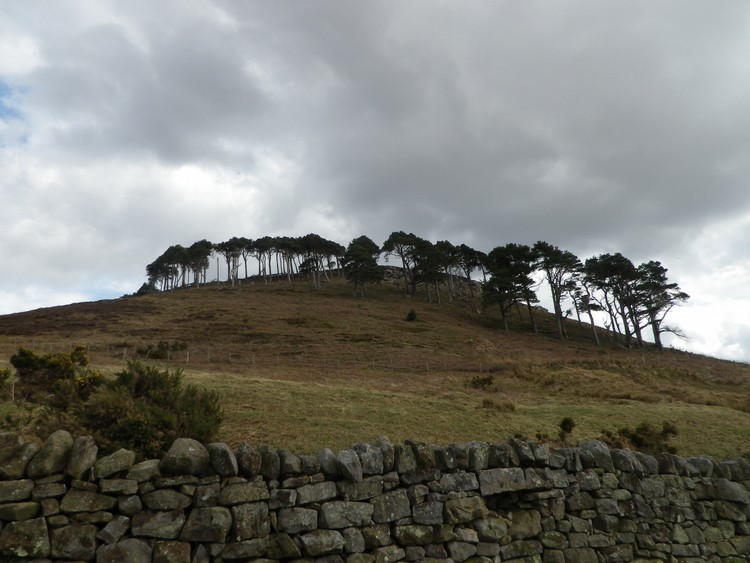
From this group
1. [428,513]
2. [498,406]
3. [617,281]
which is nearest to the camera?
[428,513]

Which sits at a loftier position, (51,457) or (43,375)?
(43,375)

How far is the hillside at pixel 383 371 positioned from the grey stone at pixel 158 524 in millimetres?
5727

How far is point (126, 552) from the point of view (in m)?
4.81

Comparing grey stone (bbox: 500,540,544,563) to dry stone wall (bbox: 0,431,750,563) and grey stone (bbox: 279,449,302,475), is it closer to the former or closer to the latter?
dry stone wall (bbox: 0,431,750,563)

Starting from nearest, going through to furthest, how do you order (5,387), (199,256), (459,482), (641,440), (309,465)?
(309,465) < (459,482) < (5,387) < (641,440) < (199,256)

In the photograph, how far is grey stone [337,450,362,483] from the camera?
5844 millimetres

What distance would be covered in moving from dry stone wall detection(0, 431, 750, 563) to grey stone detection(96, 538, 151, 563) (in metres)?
0.01

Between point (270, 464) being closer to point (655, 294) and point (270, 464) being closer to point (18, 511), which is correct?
point (18, 511)

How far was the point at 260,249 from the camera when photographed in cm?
9881

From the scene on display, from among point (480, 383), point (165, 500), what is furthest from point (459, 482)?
point (480, 383)

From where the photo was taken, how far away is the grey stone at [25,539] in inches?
178

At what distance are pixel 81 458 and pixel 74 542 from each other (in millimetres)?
871

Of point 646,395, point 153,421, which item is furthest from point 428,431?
point 646,395

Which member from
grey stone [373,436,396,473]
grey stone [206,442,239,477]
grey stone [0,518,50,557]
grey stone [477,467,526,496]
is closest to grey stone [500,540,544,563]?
grey stone [477,467,526,496]
